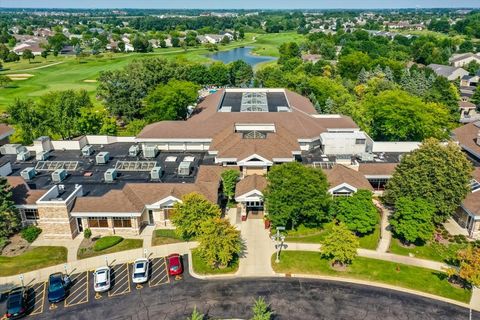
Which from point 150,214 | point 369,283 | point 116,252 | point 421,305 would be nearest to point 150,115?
point 150,214

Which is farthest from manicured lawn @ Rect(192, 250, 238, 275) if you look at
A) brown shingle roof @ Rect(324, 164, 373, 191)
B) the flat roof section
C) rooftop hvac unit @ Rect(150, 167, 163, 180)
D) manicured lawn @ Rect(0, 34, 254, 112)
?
manicured lawn @ Rect(0, 34, 254, 112)

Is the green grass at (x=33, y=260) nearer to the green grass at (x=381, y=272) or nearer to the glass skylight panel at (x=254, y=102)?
the green grass at (x=381, y=272)

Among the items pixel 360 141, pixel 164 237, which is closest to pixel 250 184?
pixel 164 237

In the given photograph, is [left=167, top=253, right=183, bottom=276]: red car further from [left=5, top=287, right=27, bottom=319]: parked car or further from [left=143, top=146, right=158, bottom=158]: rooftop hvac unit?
[left=143, top=146, right=158, bottom=158]: rooftop hvac unit

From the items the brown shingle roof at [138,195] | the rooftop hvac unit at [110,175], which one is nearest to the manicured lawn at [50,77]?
the rooftop hvac unit at [110,175]

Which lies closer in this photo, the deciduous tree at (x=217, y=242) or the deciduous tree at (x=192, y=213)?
the deciduous tree at (x=217, y=242)

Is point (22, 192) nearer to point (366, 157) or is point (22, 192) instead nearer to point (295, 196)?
point (295, 196)
